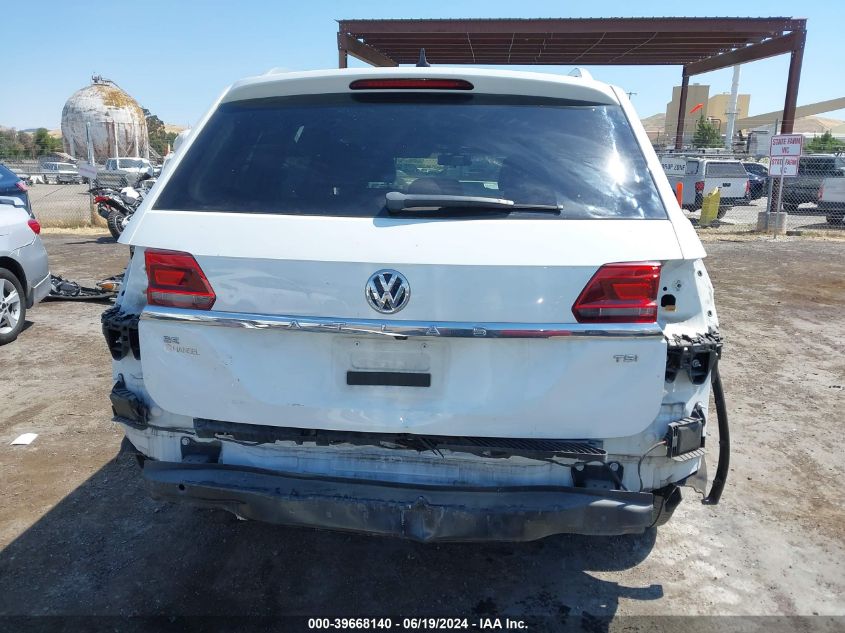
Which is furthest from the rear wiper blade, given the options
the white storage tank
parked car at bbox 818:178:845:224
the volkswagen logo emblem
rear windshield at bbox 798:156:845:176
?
the white storage tank

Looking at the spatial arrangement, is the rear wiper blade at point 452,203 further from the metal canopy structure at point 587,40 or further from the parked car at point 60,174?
the parked car at point 60,174

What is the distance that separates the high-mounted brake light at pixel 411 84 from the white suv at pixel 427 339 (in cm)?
26

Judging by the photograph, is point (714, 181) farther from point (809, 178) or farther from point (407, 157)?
point (407, 157)

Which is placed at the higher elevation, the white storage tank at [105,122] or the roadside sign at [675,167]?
the white storage tank at [105,122]

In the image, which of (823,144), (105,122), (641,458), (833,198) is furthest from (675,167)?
(105,122)

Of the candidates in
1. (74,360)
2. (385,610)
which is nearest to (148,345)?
(385,610)

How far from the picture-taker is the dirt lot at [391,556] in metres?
2.79

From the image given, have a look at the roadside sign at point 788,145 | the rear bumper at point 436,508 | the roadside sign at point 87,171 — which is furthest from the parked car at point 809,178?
the rear bumper at point 436,508

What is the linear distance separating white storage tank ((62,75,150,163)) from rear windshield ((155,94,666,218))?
57.1m

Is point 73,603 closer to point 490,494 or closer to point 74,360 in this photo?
point 490,494

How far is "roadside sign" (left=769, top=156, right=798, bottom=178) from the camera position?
14.9 metres

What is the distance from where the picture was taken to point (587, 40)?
19.5 metres

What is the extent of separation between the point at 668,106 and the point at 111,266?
87009 mm

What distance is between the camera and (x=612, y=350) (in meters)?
2.16
